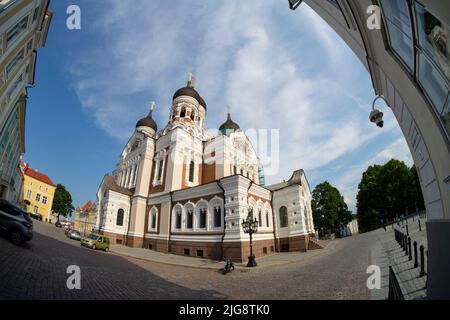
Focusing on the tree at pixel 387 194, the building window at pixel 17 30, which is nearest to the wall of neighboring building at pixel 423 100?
the building window at pixel 17 30

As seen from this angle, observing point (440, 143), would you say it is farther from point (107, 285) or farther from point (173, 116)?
point (173, 116)

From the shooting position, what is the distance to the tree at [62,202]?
53.4 m

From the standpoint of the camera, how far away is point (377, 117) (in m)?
5.59

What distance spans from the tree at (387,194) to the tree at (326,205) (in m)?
5.41

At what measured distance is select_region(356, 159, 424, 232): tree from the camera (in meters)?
37.7

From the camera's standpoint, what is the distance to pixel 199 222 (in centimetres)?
1786

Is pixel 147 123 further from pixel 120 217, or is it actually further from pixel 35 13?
pixel 35 13

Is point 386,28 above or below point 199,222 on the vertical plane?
above

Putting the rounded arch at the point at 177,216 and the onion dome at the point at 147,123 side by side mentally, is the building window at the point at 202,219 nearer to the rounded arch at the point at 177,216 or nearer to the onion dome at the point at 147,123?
the rounded arch at the point at 177,216

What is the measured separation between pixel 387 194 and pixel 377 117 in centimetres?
4392

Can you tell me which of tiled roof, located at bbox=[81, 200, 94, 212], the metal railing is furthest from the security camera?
tiled roof, located at bbox=[81, 200, 94, 212]

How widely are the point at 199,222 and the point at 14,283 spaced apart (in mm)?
13275

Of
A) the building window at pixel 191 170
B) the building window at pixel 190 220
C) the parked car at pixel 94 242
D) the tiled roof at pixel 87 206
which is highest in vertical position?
the tiled roof at pixel 87 206
